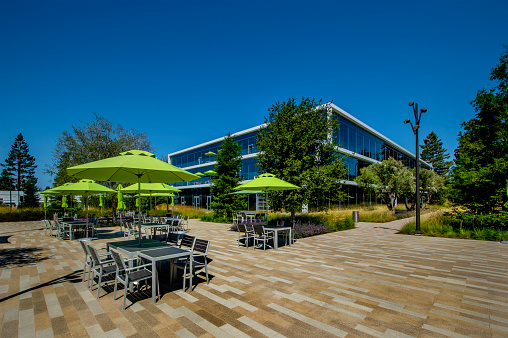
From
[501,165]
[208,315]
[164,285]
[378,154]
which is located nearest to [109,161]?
[164,285]

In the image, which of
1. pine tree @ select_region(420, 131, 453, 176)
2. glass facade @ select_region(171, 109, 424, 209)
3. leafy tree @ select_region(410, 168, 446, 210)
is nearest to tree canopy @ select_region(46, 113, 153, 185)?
glass facade @ select_region(171, 109, 424, 209)

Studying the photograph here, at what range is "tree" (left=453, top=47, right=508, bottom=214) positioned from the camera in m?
11.4

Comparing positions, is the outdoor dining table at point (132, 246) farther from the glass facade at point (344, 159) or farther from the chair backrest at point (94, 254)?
the glass facade at point (344, 159)

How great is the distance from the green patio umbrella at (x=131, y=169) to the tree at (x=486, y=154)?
12635 millimetres

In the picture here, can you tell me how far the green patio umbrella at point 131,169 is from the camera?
4.80m

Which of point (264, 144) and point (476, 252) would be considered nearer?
point (476, 252)

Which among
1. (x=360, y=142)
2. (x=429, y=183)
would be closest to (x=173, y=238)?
(x=360, y=142)

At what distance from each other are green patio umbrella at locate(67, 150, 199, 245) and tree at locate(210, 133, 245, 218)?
14.3 metres

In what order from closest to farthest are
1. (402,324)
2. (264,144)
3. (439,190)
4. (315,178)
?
(402,324)
(315,178)
(264,144)
(439,190)

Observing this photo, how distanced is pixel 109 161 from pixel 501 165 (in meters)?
14.3

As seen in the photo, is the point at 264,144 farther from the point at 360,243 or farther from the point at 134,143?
the point at 134,143

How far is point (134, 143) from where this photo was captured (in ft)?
72.3

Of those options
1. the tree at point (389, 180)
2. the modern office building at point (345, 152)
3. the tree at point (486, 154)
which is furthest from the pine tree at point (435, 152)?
the tree at point (486, 154)

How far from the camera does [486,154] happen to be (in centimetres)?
1191
